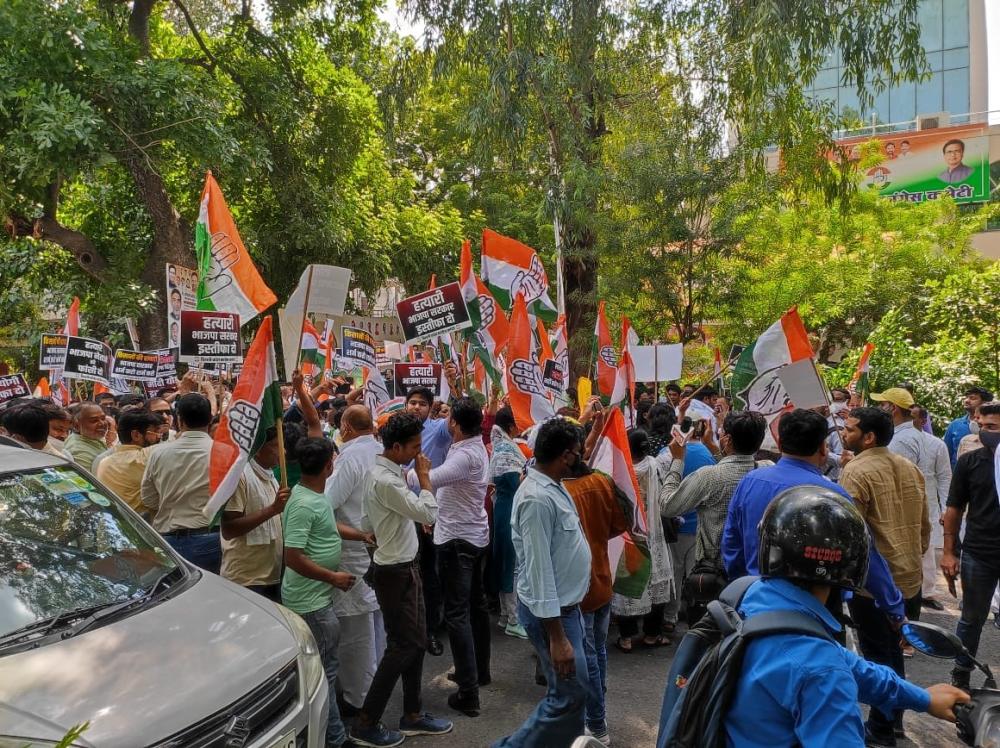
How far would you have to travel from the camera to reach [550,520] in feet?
12.9

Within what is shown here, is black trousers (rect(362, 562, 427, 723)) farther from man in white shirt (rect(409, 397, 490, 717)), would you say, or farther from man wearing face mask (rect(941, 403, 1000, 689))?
man wearing face mask (rect(941, 403, 1000, 689))

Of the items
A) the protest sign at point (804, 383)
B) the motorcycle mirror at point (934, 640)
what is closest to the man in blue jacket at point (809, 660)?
the motorcycle mirror at point (934, 640)

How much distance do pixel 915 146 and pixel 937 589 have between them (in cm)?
4311

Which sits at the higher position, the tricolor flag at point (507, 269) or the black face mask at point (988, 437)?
the tricolor flag at point (507, 269)

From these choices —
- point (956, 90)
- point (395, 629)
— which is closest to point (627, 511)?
point (395, 629)

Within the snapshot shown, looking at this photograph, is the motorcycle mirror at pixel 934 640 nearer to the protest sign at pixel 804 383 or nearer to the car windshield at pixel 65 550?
the car windshield at pixel 65 550

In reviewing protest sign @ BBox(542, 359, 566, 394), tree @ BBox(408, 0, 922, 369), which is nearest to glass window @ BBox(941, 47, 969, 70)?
tree @ BBox(408, 0, 922, 369)

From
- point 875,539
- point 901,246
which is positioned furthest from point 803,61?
point 901,246

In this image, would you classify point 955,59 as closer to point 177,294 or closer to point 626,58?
point 626,58

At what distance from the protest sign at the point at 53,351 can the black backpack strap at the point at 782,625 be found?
364 inches

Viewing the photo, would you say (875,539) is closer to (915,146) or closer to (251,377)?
(251,377)

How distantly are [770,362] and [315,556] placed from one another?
150 inches

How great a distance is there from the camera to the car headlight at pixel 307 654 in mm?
3424

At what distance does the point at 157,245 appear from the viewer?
16.1 meters
